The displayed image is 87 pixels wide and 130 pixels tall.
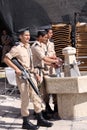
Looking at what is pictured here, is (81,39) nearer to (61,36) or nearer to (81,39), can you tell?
(81,39)

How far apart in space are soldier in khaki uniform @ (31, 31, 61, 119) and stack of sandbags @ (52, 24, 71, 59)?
14.9 feet

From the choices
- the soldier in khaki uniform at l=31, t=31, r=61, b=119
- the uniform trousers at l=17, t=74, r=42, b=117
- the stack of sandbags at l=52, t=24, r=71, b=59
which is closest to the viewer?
the uniform trousers at l=17, t=74, r=42, b=117

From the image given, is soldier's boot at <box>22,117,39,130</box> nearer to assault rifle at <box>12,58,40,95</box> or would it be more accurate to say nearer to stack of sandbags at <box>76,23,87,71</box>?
assault rifle at <box>12,58,40,95</box>

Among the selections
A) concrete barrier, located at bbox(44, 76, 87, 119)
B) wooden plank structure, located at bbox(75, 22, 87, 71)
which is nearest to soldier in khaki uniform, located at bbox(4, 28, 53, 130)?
concrete barrier, located at bbox(44, 76, 87, 119)

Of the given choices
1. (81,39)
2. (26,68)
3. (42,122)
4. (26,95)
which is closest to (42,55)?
(26,68)

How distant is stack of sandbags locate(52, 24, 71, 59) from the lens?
12.2 m

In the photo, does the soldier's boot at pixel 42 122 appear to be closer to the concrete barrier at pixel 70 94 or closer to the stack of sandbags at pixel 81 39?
the concrete barrier at pixel 70 94

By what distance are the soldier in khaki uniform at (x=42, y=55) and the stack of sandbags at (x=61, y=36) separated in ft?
14.9

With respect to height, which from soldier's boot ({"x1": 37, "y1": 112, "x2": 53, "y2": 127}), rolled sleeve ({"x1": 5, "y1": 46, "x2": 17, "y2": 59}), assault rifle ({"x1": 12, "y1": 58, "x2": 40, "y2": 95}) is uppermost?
rolled sleeve ({"x1": 5, "y1": 46, "x2": 17, "y2": 59})

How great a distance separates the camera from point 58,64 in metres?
7.43

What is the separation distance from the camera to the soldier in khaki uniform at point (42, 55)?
23.9 feet

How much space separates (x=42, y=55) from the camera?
7.28 metres

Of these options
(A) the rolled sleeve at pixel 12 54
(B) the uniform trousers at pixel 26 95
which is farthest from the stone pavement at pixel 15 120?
(A) the rolled sleeve at pixel 12 54

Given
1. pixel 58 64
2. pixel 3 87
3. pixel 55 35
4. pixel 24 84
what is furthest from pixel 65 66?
pixel 55 35
